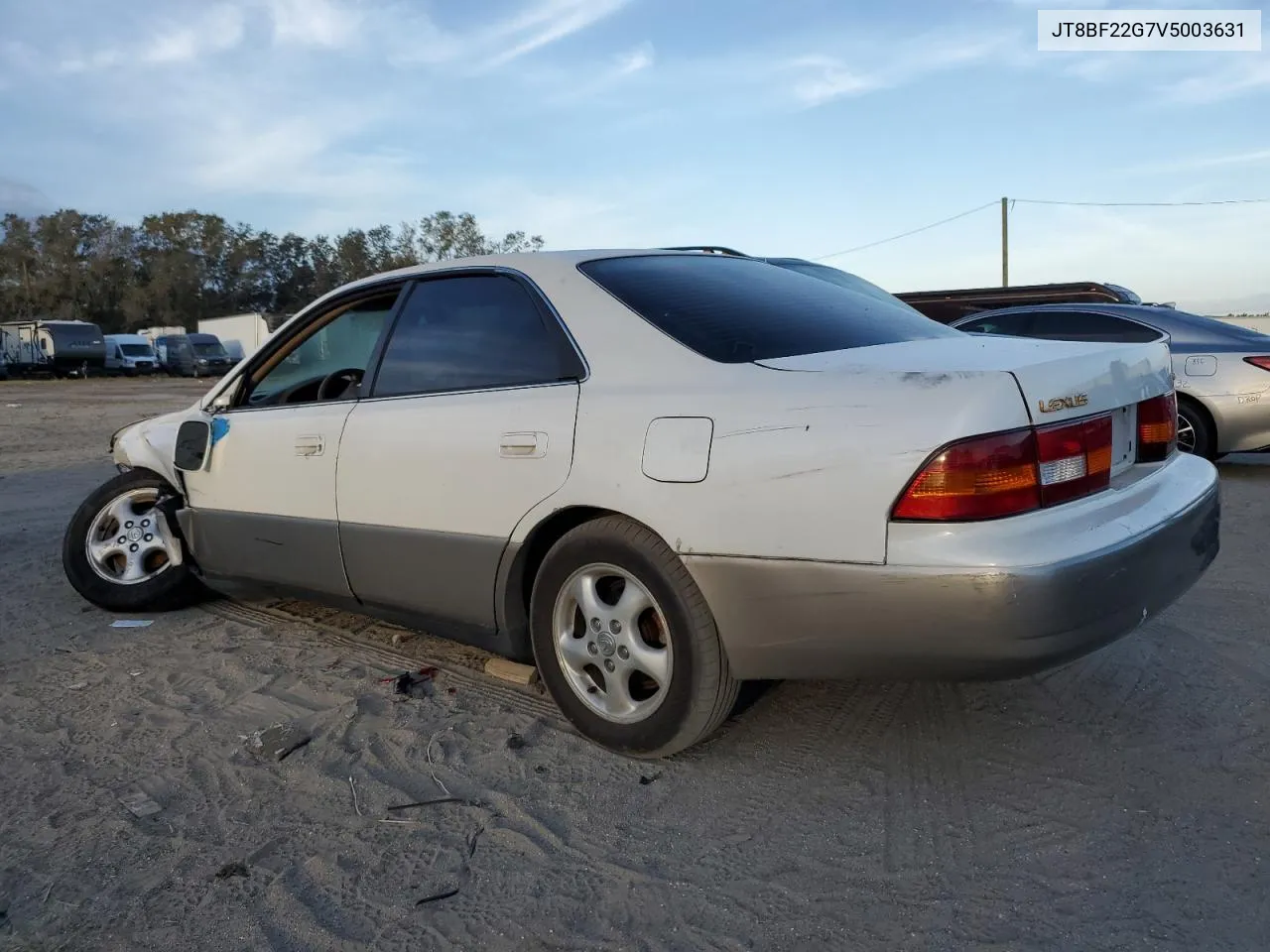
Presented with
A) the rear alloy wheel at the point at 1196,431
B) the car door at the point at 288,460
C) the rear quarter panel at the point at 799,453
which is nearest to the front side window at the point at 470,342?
the car door at the point at 288,460

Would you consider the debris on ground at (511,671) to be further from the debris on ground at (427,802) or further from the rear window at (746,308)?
the rear window at (746,308)

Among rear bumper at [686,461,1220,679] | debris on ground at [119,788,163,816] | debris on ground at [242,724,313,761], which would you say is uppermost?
rear bumper at [686,461,1220,679]

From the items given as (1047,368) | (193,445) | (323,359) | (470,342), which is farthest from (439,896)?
(193,445)

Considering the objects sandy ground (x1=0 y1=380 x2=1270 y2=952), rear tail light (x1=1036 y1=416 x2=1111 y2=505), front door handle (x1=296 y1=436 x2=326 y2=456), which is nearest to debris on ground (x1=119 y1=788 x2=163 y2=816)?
sandy ground (x1=0 y1=380 x2=1270 y2=952)

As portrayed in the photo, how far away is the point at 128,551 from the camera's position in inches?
183

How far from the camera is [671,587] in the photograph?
2.68m

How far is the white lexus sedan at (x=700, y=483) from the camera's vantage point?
2322 mm

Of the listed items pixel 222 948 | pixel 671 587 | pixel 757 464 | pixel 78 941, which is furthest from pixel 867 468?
pixel 78 941

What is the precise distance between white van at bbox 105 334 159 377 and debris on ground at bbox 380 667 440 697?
41183mm

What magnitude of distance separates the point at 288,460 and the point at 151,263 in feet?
225

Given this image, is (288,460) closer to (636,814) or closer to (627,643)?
(627,643)

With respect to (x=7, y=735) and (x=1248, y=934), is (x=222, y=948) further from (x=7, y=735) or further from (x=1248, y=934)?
(x=1248, y=934)

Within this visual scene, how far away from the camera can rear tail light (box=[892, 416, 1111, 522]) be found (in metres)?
2.28

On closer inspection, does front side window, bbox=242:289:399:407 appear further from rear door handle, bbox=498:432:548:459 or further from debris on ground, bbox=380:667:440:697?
debris on ground, bbox=380:667:440:697
